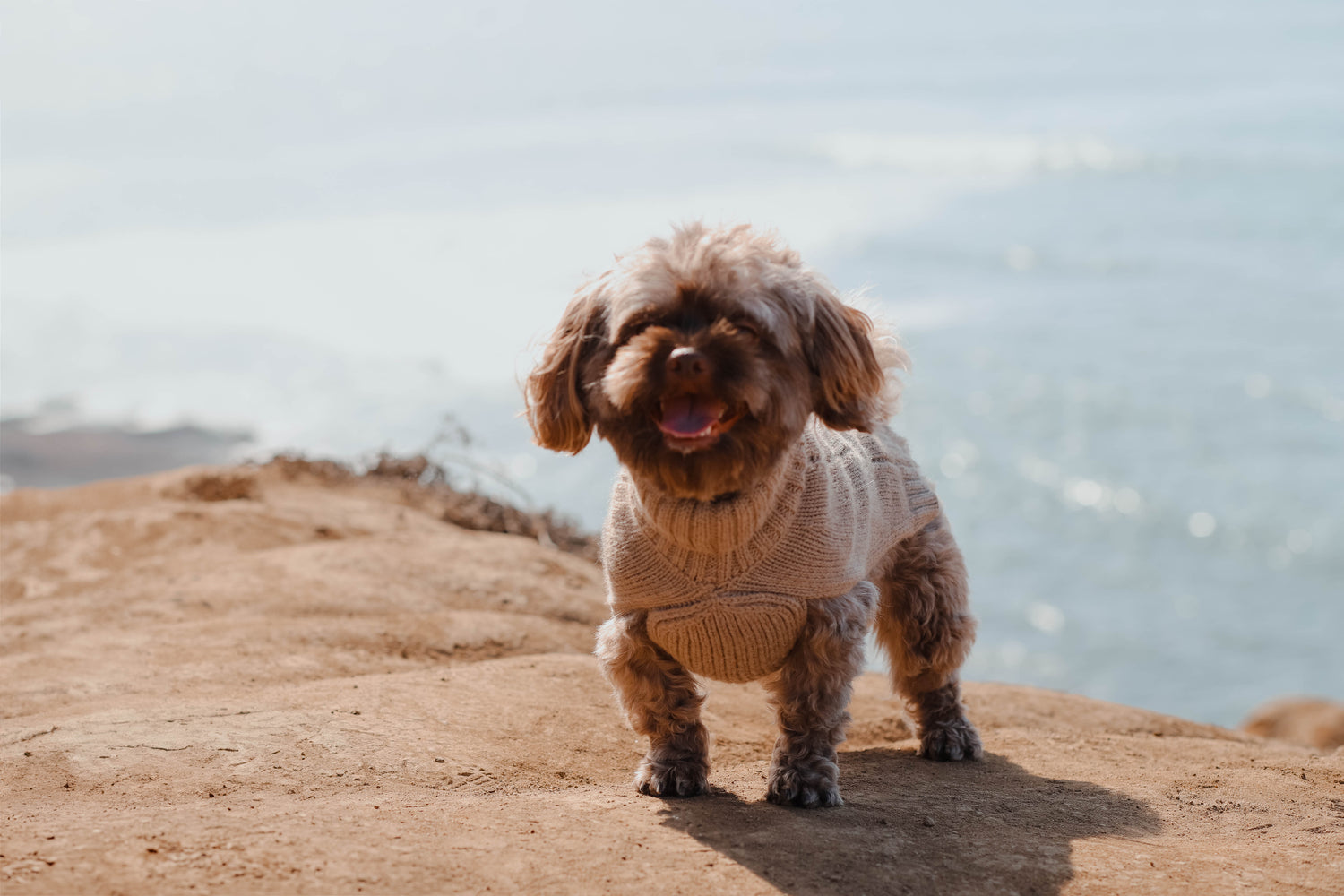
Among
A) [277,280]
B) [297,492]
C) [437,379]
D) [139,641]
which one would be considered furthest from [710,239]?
[277,280]

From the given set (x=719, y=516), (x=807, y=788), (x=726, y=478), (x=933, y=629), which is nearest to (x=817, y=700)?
(x=807, y=788)

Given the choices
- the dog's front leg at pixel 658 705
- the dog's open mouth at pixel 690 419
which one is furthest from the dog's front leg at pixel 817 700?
the dog's open mouth at pixel 690 419

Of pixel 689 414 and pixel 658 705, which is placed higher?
pixel 689 414

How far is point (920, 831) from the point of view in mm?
3740

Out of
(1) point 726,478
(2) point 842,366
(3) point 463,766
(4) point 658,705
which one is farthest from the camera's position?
(3) point 463,766

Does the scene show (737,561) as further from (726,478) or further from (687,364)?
(687,364)

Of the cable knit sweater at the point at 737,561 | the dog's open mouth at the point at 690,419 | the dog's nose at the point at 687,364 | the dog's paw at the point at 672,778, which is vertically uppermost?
the dog's nose at the point at 687,364

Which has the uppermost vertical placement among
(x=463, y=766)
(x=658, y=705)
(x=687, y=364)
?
(x=687, y=364)

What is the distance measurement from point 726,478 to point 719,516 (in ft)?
0.58

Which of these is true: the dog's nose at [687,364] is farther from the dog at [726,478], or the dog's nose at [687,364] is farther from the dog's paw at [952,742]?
the dog's paw at [952,742]

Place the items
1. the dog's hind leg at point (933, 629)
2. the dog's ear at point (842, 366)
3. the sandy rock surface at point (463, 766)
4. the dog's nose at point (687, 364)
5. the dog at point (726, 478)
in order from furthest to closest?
the dog's hind leg at point (933, 629) → the dog's ear at point (842, 366) → the dog at point (726, 478) → the dog's nose at point (687, 364) → the sandy rock surface at point (463, 766)

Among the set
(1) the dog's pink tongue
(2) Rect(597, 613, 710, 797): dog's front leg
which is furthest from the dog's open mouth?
(2) Rect(597, 613, 710, 797): dog's front leg

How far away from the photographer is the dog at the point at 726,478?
355cm

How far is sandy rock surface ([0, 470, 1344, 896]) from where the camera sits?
3.27 m
